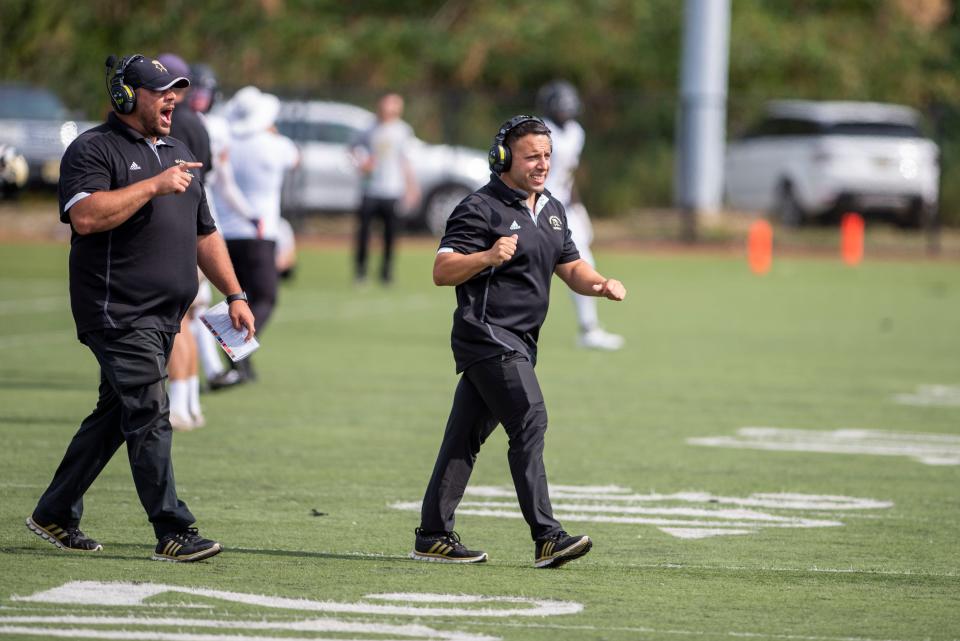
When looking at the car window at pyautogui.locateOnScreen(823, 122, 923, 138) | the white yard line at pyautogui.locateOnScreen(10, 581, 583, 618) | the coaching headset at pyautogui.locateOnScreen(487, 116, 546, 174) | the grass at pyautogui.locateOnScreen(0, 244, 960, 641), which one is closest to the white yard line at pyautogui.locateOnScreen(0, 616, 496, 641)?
the grass at pyautogui.locateOnScreen(0, 244, 960, 641)

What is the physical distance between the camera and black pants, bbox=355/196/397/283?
70.9 ft

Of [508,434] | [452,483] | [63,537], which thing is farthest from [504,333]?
[63,537]

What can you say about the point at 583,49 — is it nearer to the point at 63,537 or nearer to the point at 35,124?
the point at 35,124

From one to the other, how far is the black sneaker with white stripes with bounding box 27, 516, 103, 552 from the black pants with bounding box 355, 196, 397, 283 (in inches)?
583

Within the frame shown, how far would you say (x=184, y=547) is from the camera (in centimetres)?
667

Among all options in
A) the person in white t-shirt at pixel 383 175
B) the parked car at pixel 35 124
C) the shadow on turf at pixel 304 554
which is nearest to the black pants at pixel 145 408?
the shadow on turf at pixel 304 554

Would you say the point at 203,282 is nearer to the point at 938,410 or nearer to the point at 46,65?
the point at 938,410

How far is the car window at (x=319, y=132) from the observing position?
3073 centimetres

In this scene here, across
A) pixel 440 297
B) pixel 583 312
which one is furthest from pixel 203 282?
pixel 440 297

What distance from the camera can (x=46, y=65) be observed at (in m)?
33.6

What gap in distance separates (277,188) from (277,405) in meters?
1.65

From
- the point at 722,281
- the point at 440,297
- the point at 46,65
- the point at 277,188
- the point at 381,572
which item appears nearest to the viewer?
the point at 381,572

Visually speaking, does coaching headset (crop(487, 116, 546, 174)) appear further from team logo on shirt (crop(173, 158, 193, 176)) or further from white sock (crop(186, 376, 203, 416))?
white sock (crop(186, 376, 203, 416))

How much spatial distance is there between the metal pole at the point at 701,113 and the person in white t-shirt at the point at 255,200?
66.3 feet
